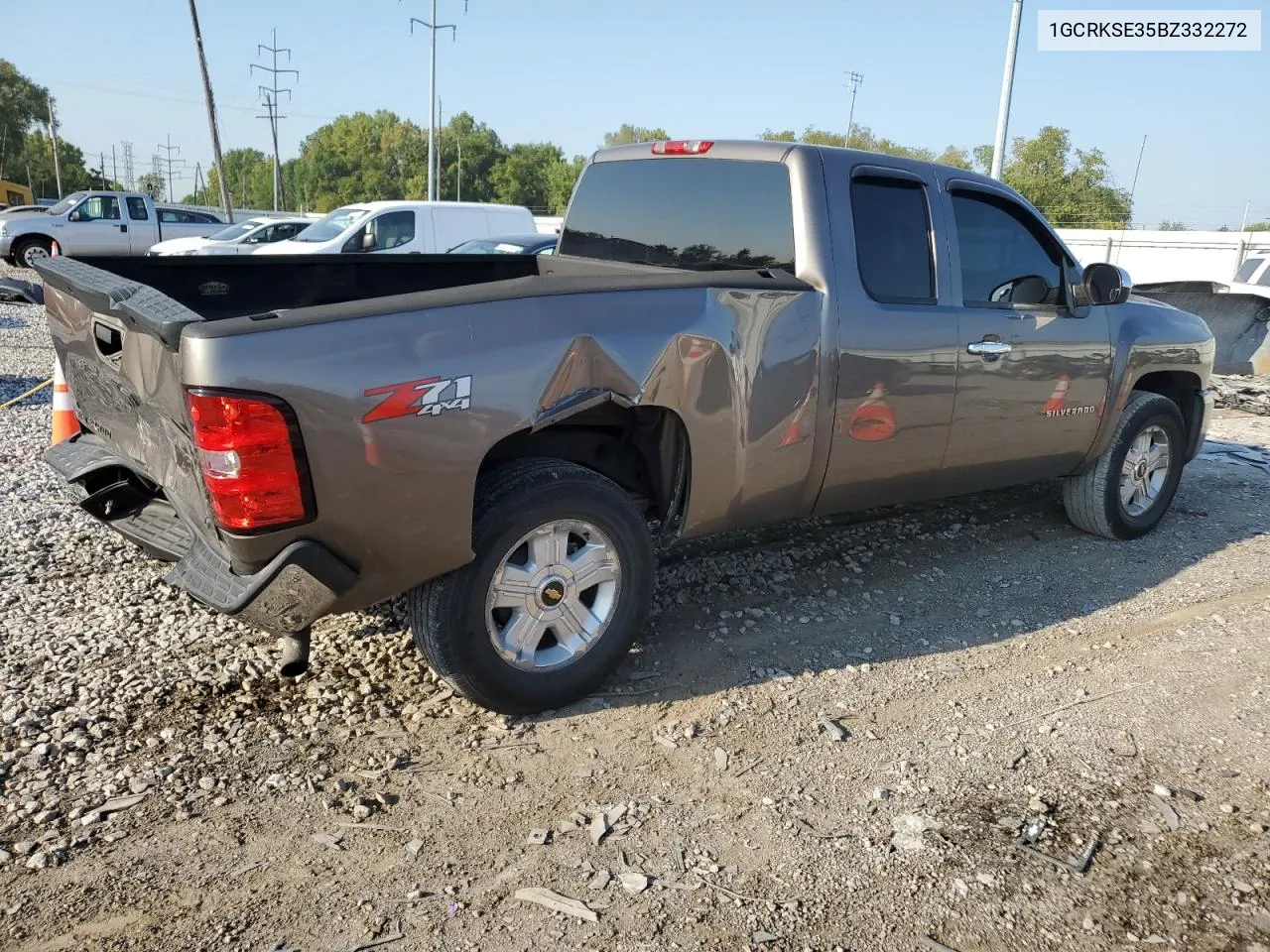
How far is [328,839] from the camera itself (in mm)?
2830

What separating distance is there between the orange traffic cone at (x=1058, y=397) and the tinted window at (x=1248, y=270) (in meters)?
10.3

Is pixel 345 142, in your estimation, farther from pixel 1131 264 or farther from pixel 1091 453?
pixel 1091 453

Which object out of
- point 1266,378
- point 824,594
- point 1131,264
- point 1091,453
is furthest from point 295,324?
point 1131,264

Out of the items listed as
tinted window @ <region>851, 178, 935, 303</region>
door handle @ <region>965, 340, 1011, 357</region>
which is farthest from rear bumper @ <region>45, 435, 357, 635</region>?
door handle @ <region>965, 340, 1011, 357</region>

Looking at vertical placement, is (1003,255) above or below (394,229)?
above

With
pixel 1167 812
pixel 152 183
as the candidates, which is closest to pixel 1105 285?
pixel 1167 812

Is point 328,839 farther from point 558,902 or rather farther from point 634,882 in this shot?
point 634,882

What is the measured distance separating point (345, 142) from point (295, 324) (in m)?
108

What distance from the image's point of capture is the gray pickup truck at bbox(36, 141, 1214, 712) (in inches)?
113

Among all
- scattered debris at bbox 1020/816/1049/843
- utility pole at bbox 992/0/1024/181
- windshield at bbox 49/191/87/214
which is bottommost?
scattered debris at bbox 1020/816/1049/843

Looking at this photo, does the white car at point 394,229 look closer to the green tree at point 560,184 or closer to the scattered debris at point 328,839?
the scattered debris at point 328,839

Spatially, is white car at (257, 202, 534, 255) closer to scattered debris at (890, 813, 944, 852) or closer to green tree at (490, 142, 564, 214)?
scattered debris at (890, 813, 944, 852)

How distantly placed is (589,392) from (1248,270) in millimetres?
13482

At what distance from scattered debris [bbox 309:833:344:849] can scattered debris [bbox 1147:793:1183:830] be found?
249cm
